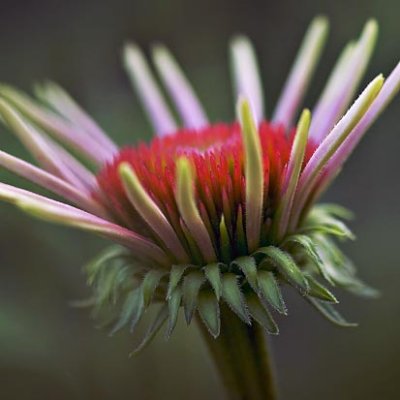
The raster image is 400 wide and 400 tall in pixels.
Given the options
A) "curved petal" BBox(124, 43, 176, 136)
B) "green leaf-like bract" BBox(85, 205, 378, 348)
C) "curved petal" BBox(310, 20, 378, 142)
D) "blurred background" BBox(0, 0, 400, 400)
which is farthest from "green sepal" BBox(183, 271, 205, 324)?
"blurred background" BBox(0, 0, 400, 400)

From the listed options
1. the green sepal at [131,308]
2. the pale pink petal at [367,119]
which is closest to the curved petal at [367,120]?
the pale pink petal at [367,119]

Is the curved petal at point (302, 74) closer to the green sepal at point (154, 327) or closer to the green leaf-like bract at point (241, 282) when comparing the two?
the green leaf-like bract at point (241, 282)

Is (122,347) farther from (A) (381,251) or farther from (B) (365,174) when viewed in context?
(B) (365,174)

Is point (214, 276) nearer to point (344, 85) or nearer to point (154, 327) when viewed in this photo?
point (154, 327)

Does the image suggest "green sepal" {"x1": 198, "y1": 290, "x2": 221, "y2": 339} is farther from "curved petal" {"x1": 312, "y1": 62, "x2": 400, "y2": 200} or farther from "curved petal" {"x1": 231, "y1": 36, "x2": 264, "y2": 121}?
"curved petal" {"x1": 231, "y1": 36, "x2": 264, "y2": 121}

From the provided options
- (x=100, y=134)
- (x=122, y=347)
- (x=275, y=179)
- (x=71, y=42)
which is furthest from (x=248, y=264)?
(x=71, y=42)

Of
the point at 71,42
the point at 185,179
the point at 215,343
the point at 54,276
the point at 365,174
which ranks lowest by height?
the point at 215,343
